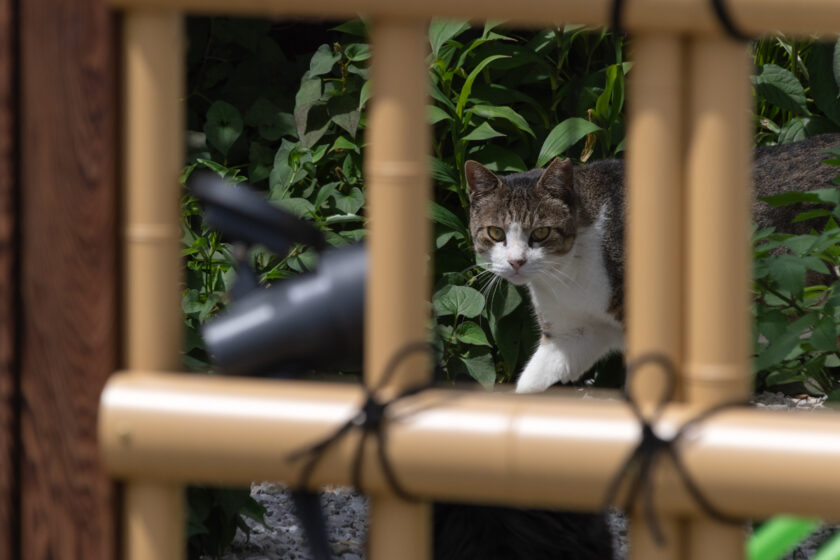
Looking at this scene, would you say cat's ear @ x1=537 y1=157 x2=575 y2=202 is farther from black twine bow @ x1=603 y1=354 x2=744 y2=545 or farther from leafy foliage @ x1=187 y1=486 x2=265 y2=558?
black twine bow @ x1=603 y1=354 x2=744 y2=545

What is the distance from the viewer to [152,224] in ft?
3.24

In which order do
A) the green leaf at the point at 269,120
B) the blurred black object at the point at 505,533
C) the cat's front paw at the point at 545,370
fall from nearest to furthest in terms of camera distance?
1. the blurred black object at the point at 505,533
2. the cat's front paw at the point at 545,370
3. the green leaf at the point at 269,120

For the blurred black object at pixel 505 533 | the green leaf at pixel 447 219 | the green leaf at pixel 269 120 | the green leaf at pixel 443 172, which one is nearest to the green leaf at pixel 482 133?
the green leaf at pixel 443 172

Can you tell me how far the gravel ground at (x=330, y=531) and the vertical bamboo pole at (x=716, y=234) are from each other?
56.1 inches

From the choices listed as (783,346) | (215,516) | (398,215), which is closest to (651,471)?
(398,215)

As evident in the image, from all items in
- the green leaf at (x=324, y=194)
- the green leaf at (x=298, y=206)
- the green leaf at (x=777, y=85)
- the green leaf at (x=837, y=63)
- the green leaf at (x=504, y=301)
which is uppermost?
the green leaf at (x=837, y=63)

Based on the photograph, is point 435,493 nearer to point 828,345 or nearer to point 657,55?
point 657,55

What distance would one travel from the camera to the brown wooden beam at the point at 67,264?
38.5 inches

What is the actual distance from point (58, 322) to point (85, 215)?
0.09 meters

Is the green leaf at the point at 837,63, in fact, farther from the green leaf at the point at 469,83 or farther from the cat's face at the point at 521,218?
the green leaf at the point at 469,83

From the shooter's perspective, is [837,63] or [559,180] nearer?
[559,180]

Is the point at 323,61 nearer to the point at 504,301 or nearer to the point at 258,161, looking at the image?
the point at 258,161

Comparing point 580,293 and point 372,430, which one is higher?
point 372,430

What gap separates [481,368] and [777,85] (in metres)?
1.16
